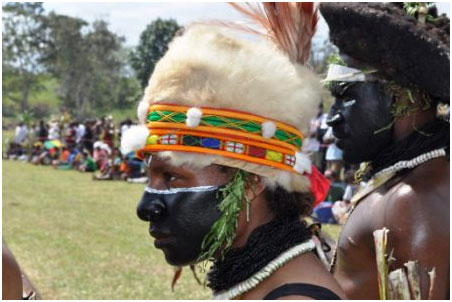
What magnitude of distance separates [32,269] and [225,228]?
6.64m

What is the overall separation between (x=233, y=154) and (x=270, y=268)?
1.27ft

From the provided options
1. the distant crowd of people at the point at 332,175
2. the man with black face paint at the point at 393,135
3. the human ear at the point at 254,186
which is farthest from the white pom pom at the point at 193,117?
the distant crowd of people at the point at 332,175

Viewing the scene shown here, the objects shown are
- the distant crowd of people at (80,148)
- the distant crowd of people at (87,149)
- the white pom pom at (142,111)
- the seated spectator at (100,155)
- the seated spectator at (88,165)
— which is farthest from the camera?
the seated spectator at (88,165)

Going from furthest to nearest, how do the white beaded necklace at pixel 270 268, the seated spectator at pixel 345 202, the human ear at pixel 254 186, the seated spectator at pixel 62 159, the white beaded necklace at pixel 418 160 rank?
the seated spectator at pixel 62 159 → the seated spectator at pixel 345 202 → the white beaded necklace at pixel 418 160 → the human ear at pixel 254 186 → the white beaded necklace at pixel 270 268

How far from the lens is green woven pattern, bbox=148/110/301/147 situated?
225cm

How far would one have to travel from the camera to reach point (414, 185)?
10.2 ft

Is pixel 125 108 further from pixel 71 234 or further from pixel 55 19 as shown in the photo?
pixel 71 234

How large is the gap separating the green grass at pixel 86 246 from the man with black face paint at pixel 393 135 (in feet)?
13.5

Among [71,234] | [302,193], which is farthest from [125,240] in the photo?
[302,193]

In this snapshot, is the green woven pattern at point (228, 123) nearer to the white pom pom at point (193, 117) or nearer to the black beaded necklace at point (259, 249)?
the white pom pom at point (193, 117)

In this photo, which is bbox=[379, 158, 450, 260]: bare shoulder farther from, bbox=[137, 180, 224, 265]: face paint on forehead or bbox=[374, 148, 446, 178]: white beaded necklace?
bbox=[137, 180, 224, 265]: face paint on forehead

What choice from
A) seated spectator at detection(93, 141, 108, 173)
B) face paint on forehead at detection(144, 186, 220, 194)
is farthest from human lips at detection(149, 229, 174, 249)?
seated spectator at detection(93, 141, 108, 173)

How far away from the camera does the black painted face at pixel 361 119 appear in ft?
10.7

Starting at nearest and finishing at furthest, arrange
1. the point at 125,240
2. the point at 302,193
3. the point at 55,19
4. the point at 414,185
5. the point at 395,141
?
the point at 302,193, the point at 414,185, the point at 395,141, the point at 125,240, the point at 55,19
